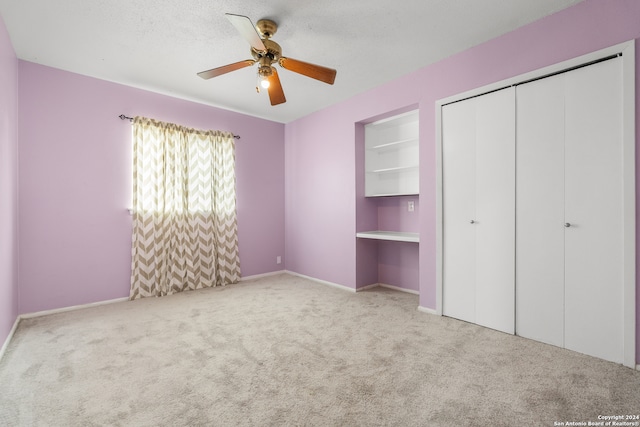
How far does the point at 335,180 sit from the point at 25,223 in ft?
11.4

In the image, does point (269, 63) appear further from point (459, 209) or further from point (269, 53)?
point (459, 209)

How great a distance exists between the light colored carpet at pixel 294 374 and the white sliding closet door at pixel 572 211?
0.81 feet

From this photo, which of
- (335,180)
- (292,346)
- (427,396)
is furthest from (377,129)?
(427,396)

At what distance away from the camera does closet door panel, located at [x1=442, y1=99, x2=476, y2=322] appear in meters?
2.83

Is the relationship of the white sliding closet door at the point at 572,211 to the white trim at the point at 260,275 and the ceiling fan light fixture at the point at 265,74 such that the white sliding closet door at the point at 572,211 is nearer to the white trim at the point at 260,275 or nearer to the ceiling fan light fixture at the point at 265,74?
the ceiling fan light fixture at the point at 265,74

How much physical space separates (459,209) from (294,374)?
2080 mm

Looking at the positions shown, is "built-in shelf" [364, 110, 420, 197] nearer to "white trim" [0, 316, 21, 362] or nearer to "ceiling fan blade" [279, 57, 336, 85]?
"ceiling fan blade" [279, 57, 336, 85]

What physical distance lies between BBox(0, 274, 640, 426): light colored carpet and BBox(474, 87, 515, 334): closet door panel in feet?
0.84

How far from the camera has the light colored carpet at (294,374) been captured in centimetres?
158

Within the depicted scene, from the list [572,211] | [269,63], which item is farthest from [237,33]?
[572,211]

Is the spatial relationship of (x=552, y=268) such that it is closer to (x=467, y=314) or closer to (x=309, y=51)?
(x=467, y=314)

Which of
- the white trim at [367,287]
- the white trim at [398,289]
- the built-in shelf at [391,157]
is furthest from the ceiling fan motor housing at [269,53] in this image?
the white trim at [398,289]

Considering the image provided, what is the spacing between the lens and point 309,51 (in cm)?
290

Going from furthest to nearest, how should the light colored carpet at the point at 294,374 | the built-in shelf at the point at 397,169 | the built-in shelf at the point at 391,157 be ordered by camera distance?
1. the built-in shelf at the point at 391,157
2. the built-in shelf at the point at 397,169
3. the light colored carpet at the point at 294,374
